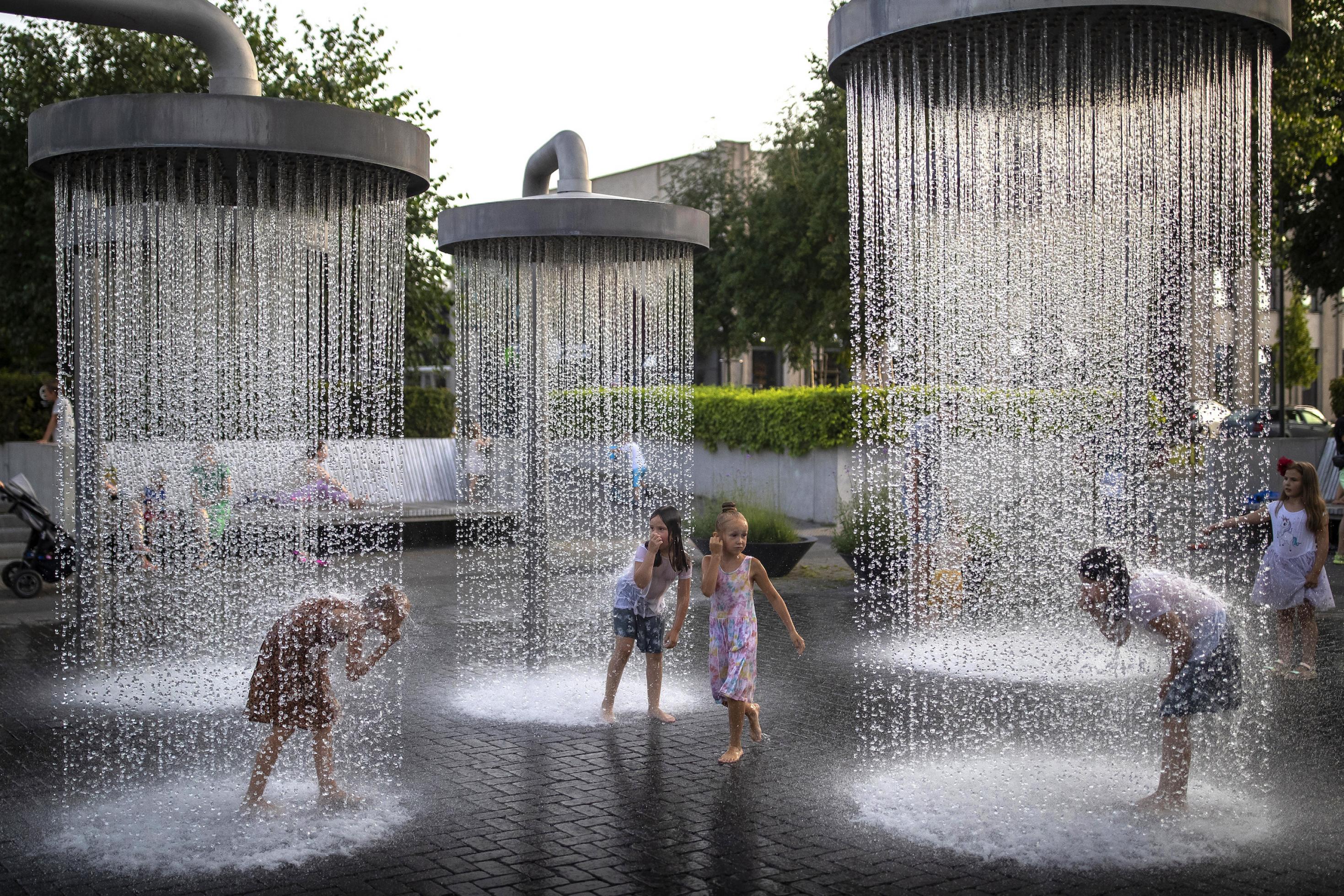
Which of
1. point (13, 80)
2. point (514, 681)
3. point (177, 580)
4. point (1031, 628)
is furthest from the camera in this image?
point (13, 80)

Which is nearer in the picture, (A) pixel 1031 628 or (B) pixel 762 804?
(B) pixel 762 804

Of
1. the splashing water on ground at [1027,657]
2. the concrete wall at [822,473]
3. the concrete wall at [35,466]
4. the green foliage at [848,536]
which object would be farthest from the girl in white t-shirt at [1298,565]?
the concrete wall at [35,466]

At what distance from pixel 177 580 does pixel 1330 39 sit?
15501 mm

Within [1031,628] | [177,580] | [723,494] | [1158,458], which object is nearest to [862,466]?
[723,494]

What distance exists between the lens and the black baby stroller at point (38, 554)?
487 inches

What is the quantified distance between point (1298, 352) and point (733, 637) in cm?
4728

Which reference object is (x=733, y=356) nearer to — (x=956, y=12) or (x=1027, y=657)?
(x=1027, y=657)

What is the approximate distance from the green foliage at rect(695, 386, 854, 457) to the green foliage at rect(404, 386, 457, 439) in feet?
15.1

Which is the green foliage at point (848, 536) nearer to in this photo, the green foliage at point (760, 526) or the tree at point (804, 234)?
the green foliage at point (760, 526)

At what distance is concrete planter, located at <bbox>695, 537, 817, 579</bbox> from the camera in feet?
43.0

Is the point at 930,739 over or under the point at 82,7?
under

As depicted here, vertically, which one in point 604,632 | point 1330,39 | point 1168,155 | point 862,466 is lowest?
point 604,632

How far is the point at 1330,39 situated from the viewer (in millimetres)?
15867

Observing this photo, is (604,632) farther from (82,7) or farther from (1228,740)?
(82,7)
